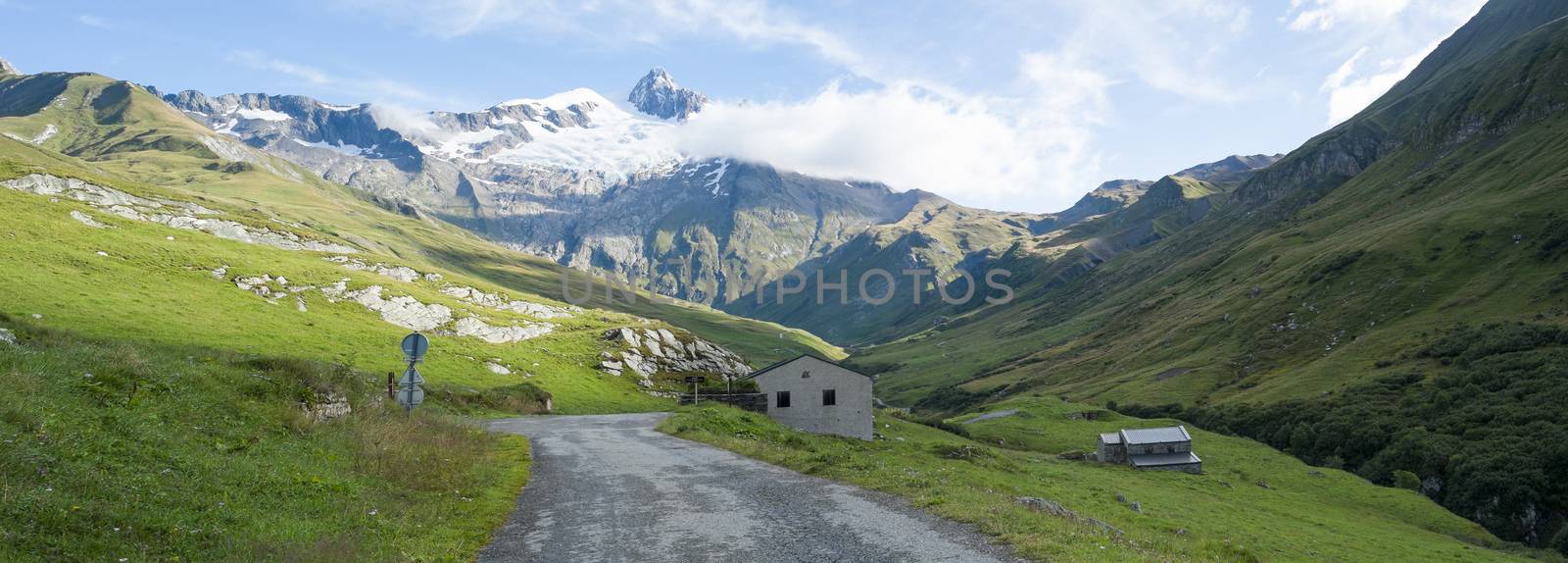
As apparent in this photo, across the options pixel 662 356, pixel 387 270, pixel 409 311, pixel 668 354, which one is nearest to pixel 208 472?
pixel 409 311

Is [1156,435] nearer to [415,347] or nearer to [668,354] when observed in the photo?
[668,354]

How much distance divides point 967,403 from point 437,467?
179883 millimetres

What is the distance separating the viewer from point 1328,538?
5269 centimetres

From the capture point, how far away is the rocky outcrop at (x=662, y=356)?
335 feet

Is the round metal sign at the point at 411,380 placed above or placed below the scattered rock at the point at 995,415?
above

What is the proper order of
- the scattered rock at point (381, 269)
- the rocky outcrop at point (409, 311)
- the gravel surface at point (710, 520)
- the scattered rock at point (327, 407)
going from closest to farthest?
the gravel surface at point (710, 520)
the scattered rock at point (327, 407)
the rocky outcrop at point (409, 311)
the scattered rock at point (381, 269)

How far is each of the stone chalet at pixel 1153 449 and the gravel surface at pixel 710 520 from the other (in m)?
74.7

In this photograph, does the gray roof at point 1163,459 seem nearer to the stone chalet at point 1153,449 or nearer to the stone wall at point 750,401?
the stone chalet at point 1153,449

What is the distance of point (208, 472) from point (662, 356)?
3973 inches

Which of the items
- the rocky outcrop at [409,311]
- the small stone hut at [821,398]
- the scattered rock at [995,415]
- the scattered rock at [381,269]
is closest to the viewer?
the small stone hut at [821,398]

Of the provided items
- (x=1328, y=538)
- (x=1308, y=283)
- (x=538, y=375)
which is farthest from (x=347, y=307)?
(x=1308, y=283)

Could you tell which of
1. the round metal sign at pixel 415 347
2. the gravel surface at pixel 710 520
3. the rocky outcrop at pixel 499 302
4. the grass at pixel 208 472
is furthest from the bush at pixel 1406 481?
the rocky outcrop at pixel 499 302

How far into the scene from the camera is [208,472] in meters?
15.2

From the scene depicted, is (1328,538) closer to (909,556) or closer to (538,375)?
(909,556)
